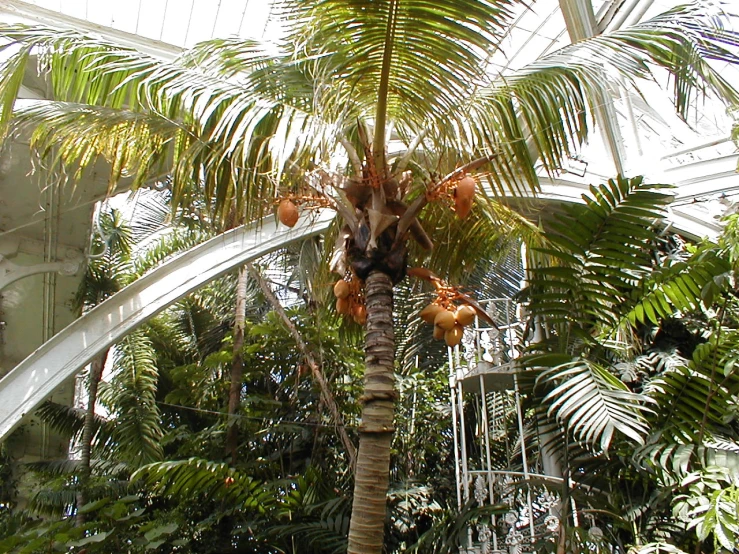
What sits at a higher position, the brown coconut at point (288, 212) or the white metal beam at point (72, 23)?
the white metal beam at point (72, 23)

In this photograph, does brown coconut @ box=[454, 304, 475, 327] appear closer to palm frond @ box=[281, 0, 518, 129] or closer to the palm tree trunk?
the palm tree trunk

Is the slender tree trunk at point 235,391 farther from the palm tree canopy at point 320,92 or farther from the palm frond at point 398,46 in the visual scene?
the palm frond at point 398,46

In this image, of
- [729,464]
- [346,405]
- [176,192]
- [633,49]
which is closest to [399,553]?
[346,405]

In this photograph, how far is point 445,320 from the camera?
3242 mm

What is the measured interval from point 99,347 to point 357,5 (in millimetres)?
4701

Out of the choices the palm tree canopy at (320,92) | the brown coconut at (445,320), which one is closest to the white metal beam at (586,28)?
the palm tree canopy at (320,92)

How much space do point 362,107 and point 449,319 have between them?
131cm

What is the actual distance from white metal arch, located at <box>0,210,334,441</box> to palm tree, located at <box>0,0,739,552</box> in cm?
215

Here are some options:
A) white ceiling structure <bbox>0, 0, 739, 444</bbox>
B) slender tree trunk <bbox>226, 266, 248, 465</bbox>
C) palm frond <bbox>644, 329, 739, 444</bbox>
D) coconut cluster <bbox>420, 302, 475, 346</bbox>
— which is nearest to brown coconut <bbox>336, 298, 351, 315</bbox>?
coconut cluster <bbox>420, 302, 475, 346</bbox>

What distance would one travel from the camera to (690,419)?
3416mm

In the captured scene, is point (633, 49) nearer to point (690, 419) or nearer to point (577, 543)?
point (690, 419)

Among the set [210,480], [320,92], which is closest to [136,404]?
[210,480]

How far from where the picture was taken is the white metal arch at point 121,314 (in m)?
6.38

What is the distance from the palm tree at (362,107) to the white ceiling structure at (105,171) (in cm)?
294
